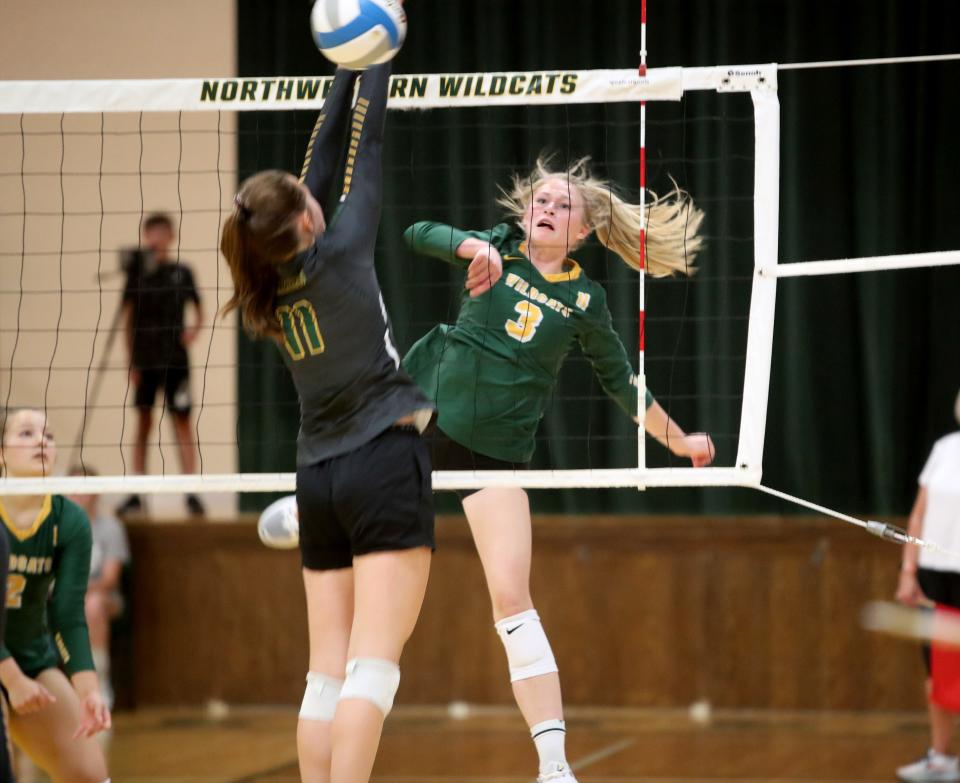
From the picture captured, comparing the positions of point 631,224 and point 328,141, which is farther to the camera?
point 631,224

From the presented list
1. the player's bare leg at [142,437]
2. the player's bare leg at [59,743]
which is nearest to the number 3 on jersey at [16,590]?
the player's bare leg at [59,743]

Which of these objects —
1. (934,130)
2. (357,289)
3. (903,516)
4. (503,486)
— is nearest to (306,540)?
(357,289)

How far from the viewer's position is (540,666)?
4348mm

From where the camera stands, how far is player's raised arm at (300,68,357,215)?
3.69 metres

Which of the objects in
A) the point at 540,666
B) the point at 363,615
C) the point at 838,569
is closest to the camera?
the point at 363,615

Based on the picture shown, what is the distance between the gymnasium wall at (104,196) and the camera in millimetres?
9766

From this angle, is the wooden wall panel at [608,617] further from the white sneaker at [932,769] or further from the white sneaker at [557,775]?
the white sneaker at [557,775]

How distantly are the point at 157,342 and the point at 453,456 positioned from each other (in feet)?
16.6

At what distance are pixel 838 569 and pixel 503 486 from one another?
4325mm

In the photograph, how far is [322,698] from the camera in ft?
11.9

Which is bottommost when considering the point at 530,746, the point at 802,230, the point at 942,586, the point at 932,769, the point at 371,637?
the point at 530,746

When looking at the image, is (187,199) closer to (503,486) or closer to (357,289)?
(503,486)

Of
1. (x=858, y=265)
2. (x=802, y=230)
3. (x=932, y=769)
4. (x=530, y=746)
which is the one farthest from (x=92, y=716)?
(x=802, y=230)

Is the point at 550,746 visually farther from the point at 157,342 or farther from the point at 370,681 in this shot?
the point at 157,342
